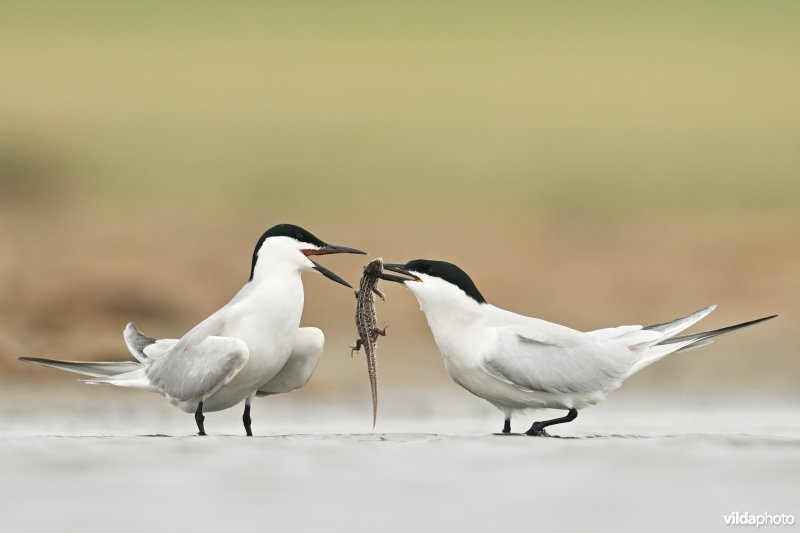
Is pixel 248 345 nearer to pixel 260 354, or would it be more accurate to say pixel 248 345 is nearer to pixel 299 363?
pixel 260 354

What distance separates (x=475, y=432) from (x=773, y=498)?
412 centimetres

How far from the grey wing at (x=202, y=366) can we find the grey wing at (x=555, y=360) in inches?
65.6

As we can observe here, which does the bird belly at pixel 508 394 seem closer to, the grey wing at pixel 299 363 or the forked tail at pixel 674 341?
the forked tail at pixel 674 341

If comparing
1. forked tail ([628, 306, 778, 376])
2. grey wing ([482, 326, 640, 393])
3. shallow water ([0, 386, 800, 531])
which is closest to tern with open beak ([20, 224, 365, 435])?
shallow water ([0, 386, 800, 531])

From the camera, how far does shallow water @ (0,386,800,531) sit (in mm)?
8234

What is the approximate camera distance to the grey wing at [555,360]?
10773mm

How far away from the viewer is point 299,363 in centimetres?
1157

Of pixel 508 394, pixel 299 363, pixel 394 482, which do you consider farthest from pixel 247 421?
pixel 394 482

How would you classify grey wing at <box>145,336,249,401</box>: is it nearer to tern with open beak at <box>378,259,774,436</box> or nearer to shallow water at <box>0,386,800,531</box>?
shallow water at <box>0,386,800,531</box>

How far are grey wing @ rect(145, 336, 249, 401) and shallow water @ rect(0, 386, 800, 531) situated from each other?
0.46 m

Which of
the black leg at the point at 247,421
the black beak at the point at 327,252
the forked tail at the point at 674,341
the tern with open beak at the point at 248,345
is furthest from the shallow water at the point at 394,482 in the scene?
the black beak at the point at 327,252

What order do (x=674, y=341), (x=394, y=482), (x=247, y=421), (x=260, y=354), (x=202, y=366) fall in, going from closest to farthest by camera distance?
(x=394, y=482), (x=202, y=366), (x=260, y=354), (x=674, y=341), (x=247, y=421)

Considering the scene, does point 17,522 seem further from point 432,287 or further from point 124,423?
point 124,423

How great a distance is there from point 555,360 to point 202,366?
237 centimetres
